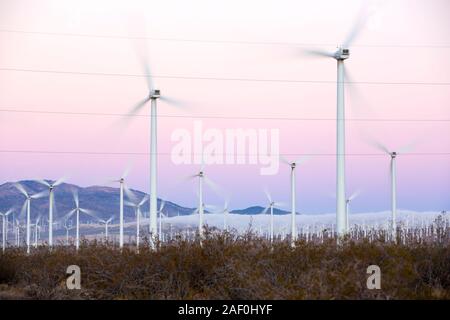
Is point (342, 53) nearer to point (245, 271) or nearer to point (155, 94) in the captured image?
point (155, 94)

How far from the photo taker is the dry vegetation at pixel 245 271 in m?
19.9

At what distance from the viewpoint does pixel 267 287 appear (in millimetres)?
19891

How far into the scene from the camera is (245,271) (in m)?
21.0

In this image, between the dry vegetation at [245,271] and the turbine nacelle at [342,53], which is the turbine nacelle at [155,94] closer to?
the turbine nacelle at [342,53]

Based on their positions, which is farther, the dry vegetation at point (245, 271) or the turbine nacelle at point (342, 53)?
the turbine nacelle at point (342, 53)

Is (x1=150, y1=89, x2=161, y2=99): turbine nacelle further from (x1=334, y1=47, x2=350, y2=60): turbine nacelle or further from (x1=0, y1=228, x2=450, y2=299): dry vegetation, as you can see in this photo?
(x1=0, y1=228, x2=450, y2=299): dry vegetation

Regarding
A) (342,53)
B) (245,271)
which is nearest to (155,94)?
(342,53)

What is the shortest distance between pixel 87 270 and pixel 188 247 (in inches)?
136

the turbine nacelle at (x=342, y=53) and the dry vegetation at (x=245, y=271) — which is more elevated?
the turbine nacelle at (x=342, y=53)

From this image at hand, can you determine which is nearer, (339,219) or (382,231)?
(382,231)

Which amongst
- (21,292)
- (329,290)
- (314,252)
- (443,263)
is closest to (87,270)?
(21,292)

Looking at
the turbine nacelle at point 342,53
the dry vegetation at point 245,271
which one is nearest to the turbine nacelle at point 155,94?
the turbine nacelle at point 342,53

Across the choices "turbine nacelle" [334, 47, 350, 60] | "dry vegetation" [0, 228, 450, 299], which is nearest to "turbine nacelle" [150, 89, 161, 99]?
"turbine nacelle" [334, 47, 350, 60]
